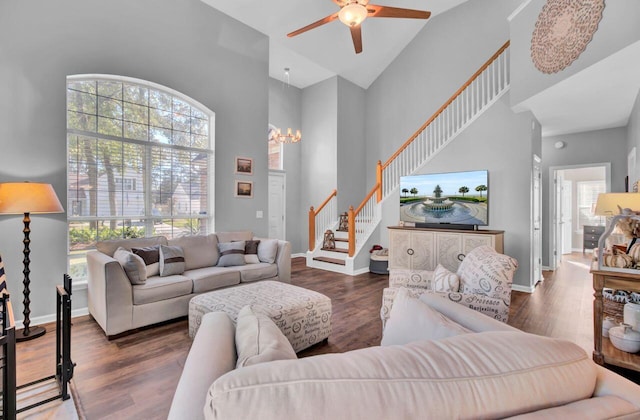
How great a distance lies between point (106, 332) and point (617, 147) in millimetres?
8261

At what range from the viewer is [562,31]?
134 inches

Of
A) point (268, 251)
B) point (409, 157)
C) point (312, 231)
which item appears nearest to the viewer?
point (268, 251)

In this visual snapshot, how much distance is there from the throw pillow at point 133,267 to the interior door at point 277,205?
420 centimetres

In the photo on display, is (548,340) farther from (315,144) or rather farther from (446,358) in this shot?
(315,144)

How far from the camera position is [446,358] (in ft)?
2.40

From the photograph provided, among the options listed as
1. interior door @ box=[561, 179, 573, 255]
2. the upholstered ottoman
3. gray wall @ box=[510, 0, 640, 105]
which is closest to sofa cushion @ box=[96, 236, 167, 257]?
the upholstered ottoman

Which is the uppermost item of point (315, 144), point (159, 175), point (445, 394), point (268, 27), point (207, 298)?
point (268, 27)

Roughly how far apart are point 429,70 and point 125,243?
6359mm

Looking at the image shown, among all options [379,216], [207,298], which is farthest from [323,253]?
[207,298]

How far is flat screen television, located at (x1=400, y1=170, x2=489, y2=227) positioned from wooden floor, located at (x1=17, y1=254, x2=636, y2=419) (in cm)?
141

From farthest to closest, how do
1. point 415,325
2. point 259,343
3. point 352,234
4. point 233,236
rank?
1. point 352,234
2. point 233,236
3. point 415,325
4. point 259,343

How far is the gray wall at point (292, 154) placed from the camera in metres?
7.55

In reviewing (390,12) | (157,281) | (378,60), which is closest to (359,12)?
(390,12)

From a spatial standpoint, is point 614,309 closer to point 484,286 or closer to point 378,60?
point 484,286
